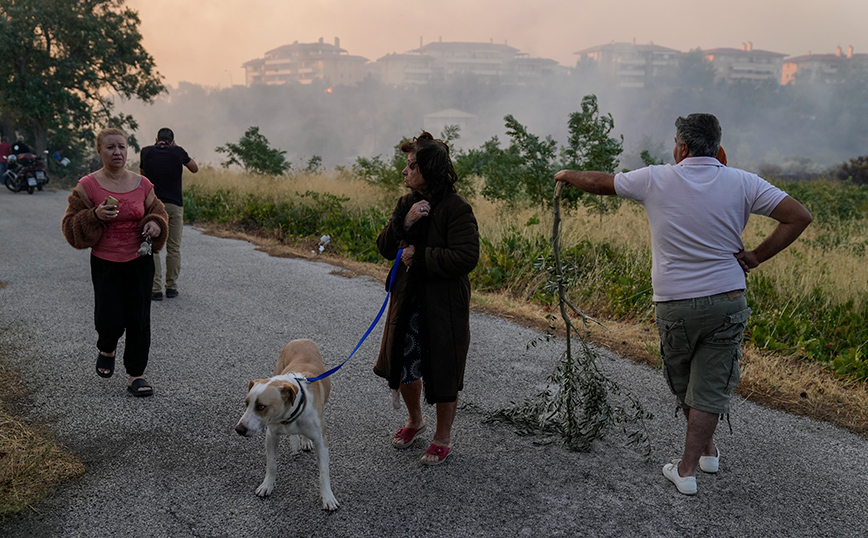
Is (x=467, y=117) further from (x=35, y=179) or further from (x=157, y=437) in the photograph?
(x=157, y=437)

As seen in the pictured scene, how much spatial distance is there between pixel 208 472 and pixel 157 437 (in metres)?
0.64

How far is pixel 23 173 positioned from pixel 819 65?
14443cm

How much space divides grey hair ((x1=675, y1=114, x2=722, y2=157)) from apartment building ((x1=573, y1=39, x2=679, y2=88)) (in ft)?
407

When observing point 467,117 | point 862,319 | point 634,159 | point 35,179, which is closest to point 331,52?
point 467,117

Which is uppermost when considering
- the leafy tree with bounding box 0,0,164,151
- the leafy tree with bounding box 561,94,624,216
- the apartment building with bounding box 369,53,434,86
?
the apartment building with bounding box 369,53,434,86

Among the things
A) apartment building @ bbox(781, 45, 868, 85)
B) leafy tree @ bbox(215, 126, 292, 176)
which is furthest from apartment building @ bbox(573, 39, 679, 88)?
leafy tree @ bbox(215, 126, 292, 176)

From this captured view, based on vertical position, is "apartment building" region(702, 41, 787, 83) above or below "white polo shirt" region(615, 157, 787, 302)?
above

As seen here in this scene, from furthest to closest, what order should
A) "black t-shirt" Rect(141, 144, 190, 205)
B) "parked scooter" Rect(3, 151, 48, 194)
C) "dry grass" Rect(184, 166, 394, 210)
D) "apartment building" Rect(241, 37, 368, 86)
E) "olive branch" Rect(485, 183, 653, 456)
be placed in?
1. "apartment building" Rect(241, 37, 368, 86)
2. "parked scooter" Rect(3, 151, 48, 194)
3. "dry grass" Rect(184, 166, 394, 210)
4. "black t-shirt" Rect(141, 144, 190, 205)
5. "olive branch" Rect(485, 183, 653, 456)

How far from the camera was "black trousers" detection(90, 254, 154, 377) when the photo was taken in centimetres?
427

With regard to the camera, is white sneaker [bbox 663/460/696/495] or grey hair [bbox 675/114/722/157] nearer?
grey hair [bbox 675/114/722/157]

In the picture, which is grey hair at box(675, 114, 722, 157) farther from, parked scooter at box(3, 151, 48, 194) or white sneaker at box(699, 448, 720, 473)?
parked scooter at box(3, 151, 48, 194)

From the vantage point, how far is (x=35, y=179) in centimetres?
1923

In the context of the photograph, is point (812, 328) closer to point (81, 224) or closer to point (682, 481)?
point (682, 481)

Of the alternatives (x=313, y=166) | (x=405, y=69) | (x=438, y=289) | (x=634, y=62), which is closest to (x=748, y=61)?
(x=634, y=62)
